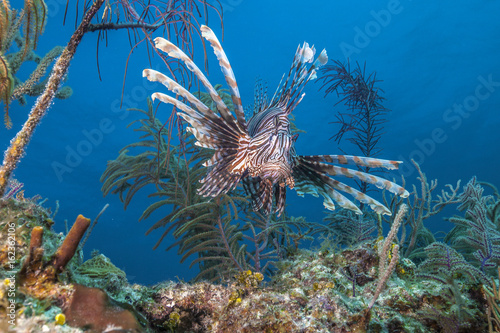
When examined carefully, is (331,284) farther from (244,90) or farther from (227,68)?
(244,90)

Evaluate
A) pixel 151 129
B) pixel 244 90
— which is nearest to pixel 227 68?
pixel 151 129

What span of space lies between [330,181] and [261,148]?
1080mm

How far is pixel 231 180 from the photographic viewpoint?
3094mm

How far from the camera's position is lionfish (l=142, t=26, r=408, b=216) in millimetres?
2762

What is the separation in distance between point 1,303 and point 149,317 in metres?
0.95

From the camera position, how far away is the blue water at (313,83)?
25.6 m

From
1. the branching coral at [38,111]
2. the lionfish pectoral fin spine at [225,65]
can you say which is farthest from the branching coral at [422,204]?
the branching coral at [38,111]

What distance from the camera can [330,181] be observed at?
11.0ft

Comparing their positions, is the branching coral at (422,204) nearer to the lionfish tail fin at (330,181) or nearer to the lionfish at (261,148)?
the lionfish tail fin at (330,181)

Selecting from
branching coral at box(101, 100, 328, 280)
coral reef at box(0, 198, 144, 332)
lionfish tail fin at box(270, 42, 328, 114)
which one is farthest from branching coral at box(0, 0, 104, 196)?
lionfish tail fin at box(270, 42, 328, 114)

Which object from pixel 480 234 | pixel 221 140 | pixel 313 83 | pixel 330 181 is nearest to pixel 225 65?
pixel 221 140

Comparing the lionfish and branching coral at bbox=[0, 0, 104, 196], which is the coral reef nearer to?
branching coral at bbox=[0, 0, 104, 196]

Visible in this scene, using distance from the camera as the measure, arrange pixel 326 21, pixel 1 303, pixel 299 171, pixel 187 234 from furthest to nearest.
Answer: pixel 326 21
pixel 187 234
pixel 299 171
pixel 1 303

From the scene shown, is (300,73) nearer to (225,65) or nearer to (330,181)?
(225,65)
